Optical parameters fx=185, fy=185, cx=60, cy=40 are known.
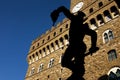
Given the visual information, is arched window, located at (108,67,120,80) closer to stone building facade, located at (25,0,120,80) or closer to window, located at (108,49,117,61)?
stone building facade, located at (25,0,120,80)

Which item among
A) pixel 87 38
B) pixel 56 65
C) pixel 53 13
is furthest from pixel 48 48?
pixel 53 13

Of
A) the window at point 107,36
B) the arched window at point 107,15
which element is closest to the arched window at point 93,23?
the arched window at point 107,15

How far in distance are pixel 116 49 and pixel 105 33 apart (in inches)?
109

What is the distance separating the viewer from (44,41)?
2627 centimetres

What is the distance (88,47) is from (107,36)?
213 cm

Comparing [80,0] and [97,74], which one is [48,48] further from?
[97,74]

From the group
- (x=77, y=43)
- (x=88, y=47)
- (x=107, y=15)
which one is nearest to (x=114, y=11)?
(x=107, y=15)

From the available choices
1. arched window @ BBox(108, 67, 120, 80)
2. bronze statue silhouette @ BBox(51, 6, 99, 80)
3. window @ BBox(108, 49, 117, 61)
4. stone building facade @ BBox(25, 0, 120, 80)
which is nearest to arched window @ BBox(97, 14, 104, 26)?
stone building facade @ BBox(25, 0, 120, 80)

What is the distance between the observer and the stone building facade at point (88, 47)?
1591 cm

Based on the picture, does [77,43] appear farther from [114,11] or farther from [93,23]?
[93,23]

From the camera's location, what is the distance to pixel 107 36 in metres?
17.9

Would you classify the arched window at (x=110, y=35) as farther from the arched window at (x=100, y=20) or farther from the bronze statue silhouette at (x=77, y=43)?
the bronze statue silhouette at (x=77, y=43)

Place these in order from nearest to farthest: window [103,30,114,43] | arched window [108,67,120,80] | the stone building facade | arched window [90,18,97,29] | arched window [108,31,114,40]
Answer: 1. arched window [108,67,120,80]
2. the stone building facade
3. arched window [108,31,114,40]
4. window [103,30,114,43]
5. arched window [90,18,97,29]

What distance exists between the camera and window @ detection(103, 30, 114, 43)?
17469 millimetres
